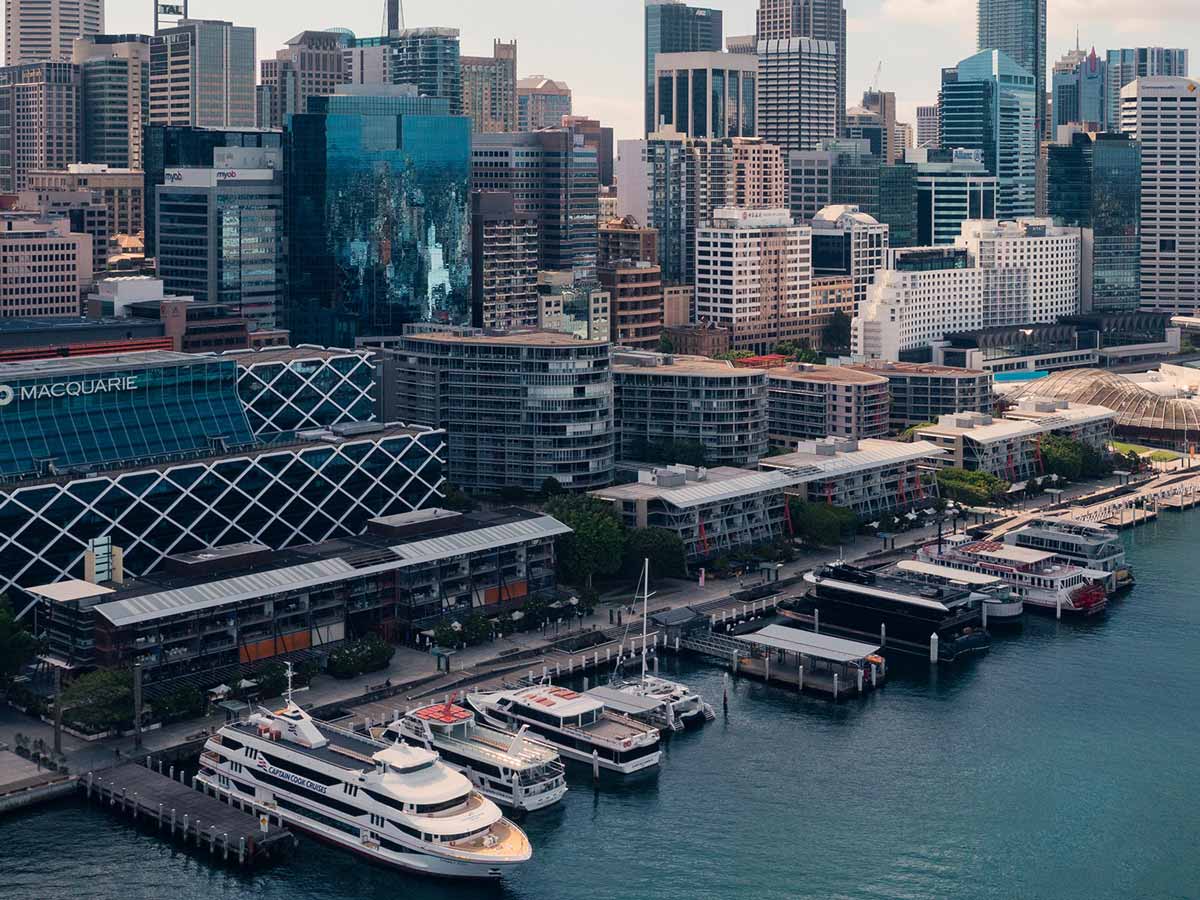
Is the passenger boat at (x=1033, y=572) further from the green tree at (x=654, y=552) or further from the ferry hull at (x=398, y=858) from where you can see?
the ferry hull at (x=398, y=858)

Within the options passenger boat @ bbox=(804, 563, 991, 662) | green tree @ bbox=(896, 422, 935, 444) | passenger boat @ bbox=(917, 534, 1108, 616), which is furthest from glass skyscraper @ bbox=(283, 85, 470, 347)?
passenger boat @ bbox=(804, 563, 991, 662)

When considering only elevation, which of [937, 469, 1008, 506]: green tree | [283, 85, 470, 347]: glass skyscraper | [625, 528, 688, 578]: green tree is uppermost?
[283, 85, 470, 347]: glass skyscraper

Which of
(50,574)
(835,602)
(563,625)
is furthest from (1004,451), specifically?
(50,574)

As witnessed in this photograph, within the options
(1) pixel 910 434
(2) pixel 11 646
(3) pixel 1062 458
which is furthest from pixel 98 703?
(3) pixel 1062 458

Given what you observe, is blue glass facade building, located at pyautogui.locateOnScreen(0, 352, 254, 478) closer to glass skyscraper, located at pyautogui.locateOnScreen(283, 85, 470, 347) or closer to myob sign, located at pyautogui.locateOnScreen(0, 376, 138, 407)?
myob sign, located at pyautogui.locateOnScreen(0, 376, 138, 407)

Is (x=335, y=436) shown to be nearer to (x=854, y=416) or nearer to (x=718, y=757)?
(x=718, y=757)

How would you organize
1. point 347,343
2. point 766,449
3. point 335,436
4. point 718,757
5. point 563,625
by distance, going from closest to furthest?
point 718,757
point 563,625
point 335,436
point 766,449
point 347,343

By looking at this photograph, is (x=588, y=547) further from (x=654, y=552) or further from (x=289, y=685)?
(x=289, y=685)
